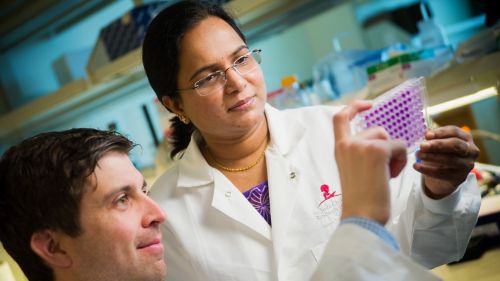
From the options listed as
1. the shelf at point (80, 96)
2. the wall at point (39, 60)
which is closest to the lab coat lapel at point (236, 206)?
the shelf at point (80, 96)

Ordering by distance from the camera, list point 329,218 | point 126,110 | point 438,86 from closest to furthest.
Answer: point 329,218, point 438,86, point 126,110

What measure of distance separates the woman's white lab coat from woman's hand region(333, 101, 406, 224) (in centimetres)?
45

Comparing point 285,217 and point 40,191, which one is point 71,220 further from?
point 285,217

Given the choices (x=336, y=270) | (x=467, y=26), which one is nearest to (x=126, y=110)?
(x=467, y=26)

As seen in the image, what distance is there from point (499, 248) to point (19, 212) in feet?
5.83

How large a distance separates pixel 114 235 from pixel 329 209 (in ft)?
1.96

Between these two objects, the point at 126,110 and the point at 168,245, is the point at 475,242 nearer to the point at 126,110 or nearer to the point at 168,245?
the point at 168,245

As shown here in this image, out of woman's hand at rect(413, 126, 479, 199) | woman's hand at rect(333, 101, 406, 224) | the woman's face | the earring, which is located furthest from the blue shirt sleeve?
the earring

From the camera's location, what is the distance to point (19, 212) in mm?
1136

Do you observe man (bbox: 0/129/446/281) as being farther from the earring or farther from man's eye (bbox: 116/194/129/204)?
the earring

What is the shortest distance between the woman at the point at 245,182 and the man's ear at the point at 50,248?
0.37 metres

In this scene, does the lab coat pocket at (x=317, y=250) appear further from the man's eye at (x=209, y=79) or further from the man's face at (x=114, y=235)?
the man's eye at (x=209, y=79)

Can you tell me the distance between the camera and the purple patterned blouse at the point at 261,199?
4.70 feet

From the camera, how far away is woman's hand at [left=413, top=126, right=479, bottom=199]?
961mm
